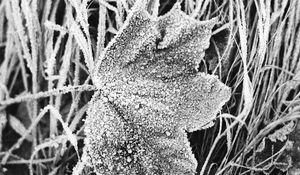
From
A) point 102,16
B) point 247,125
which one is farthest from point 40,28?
point 247,125

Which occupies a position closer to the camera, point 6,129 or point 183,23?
point 183,23

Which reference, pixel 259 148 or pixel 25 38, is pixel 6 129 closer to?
pixel 25 38

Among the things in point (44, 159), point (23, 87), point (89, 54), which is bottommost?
point (44, 159)

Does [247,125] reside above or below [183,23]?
below
